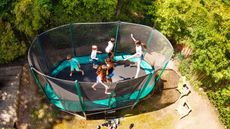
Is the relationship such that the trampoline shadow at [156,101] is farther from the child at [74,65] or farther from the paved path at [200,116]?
the child at [74,65]

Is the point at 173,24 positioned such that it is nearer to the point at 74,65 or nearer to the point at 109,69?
the point at 109,69

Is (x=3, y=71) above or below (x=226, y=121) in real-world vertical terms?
above

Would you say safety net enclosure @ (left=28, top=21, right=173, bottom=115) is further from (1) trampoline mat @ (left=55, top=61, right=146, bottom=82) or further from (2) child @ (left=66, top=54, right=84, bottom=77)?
(2) child @ (left=66, top=54, right=84, bottom=77)

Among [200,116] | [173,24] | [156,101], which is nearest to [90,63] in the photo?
[156,101]

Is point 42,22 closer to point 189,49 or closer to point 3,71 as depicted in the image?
point 3,71

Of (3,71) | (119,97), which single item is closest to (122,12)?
(119,97)

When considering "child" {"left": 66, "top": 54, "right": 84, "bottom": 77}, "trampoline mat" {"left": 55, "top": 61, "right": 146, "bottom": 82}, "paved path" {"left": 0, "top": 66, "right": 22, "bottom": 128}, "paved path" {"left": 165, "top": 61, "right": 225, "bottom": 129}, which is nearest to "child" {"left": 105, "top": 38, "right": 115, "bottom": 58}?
"trampoline mat" {"left": 55, "top": 61, "right": 146, "bottom": 82}
